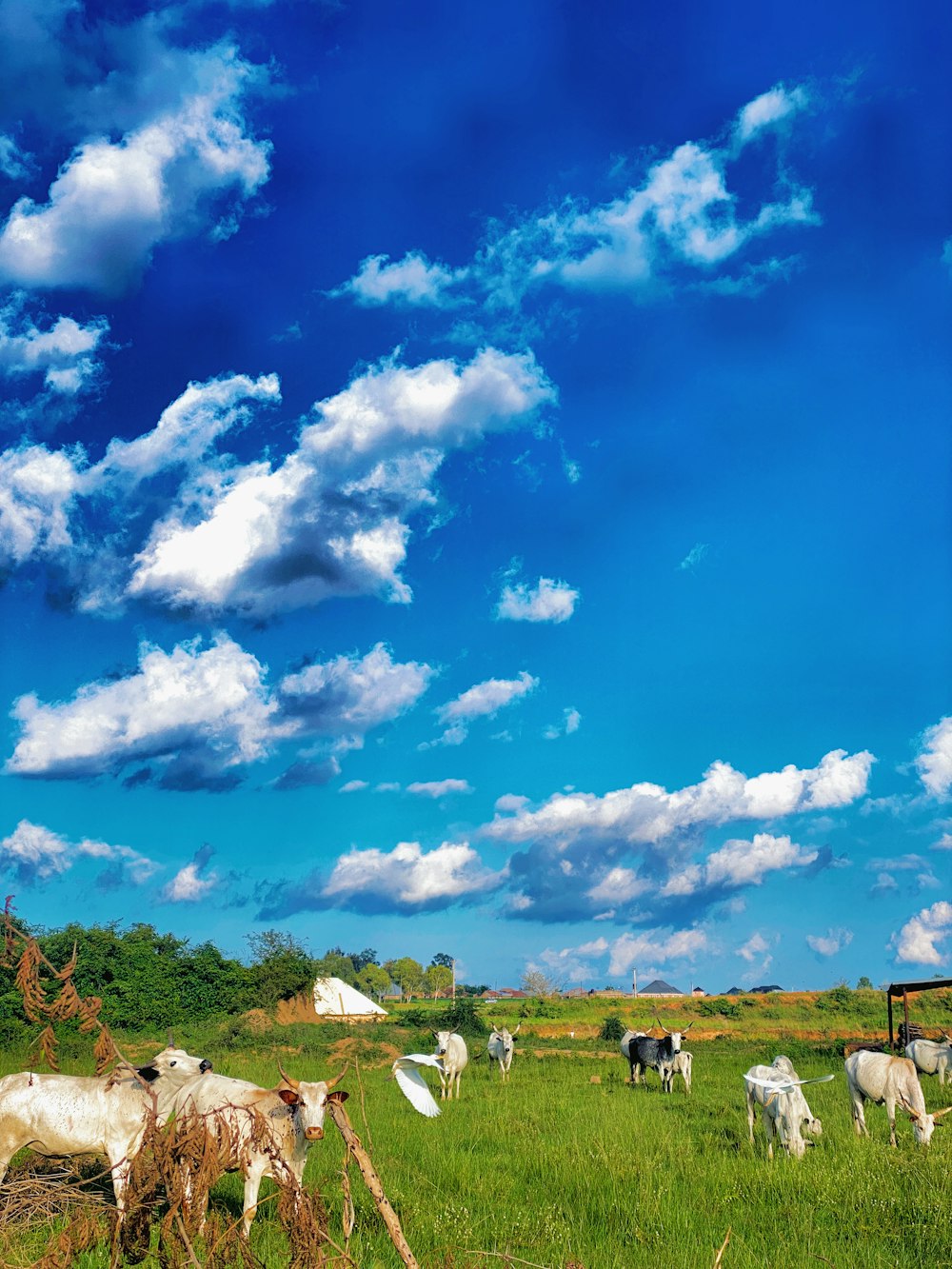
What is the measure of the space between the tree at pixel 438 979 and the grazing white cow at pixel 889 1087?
116 metres

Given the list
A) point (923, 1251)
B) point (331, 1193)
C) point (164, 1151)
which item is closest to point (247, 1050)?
point (331, 1193)

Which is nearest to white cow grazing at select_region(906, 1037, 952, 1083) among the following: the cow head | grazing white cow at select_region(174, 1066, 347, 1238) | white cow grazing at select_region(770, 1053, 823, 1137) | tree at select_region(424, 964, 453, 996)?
white cow grazing at select_region(770, 1053, 823, 1137)

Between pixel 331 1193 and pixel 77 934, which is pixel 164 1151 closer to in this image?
pixel 331 1193

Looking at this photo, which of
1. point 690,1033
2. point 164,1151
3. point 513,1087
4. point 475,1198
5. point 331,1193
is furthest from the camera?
point 690,1033

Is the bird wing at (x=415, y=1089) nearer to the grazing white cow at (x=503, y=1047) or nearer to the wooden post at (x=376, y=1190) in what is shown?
the wooden post at (x=376, y=1190)

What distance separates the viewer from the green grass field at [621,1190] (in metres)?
9.34

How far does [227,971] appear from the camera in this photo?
1752 inches

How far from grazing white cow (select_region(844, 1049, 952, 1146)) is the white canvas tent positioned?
31029 mm

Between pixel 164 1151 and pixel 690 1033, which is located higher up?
pixel 164 1151

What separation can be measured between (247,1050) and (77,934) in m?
10.8

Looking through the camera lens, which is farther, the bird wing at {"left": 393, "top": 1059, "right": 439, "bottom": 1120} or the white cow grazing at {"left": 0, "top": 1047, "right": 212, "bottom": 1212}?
the white cow grazing at {"left": 0, "top": 1047, "right": 212, "bottom": 1212}

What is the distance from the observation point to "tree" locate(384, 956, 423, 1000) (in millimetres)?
132750

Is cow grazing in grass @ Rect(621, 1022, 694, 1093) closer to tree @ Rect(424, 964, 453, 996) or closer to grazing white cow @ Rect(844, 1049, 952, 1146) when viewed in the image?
grazing white cow @ Rect(844, 1049, 952, 1146)

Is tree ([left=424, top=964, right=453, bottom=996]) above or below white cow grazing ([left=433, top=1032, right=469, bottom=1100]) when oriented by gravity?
below
